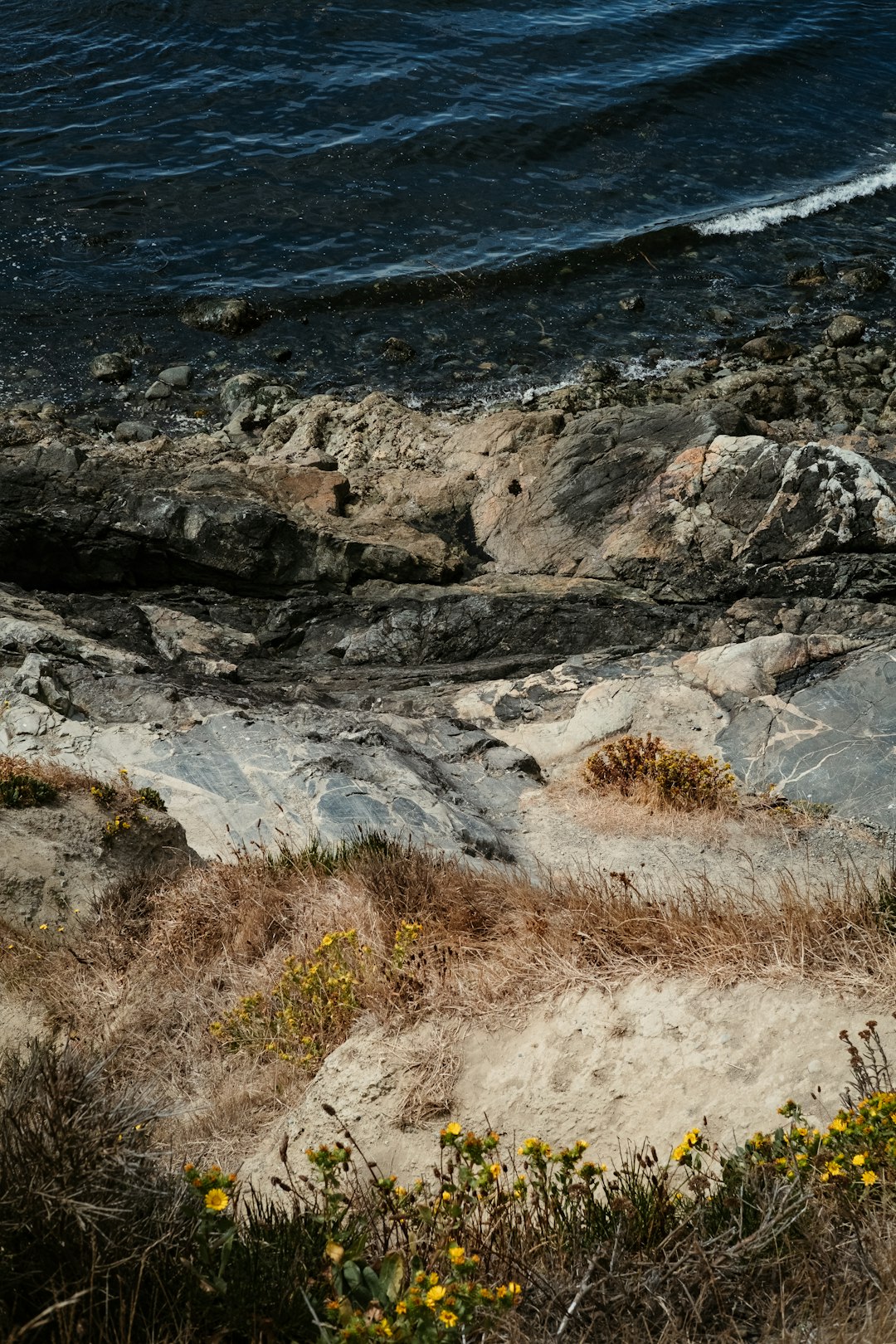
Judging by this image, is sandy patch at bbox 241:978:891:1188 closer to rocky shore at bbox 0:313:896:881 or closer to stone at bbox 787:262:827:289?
rocky shore at bbox 0:313:896:881

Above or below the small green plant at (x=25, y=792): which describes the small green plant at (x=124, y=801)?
below

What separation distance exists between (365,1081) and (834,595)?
28.1 ft

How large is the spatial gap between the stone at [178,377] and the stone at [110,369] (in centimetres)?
61

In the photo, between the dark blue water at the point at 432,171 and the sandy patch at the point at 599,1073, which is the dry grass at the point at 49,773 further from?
the dark blue water at the point at 432,171

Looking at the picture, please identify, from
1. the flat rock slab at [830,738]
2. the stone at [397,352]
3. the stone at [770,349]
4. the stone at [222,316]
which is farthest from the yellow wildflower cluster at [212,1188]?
the stone at [770,349]

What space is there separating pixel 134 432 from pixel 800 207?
57.4 ft

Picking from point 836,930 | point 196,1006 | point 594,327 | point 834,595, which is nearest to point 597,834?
point 836,930

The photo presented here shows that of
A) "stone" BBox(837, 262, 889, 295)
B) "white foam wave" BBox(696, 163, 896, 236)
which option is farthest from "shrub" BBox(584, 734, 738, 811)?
"white foam wave" BBox(696, 163, 896, 236)

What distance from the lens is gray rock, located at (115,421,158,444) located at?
17047 millimetres

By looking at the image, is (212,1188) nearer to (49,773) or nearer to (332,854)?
(332,854)

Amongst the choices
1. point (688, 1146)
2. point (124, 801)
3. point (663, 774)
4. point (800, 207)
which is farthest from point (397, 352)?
point (688, 1146)

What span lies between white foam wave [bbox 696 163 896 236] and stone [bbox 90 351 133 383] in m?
13.4

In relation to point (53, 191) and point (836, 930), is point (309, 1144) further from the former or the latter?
point (53, 191)

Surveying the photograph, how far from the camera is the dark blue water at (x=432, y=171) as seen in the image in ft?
68.9
